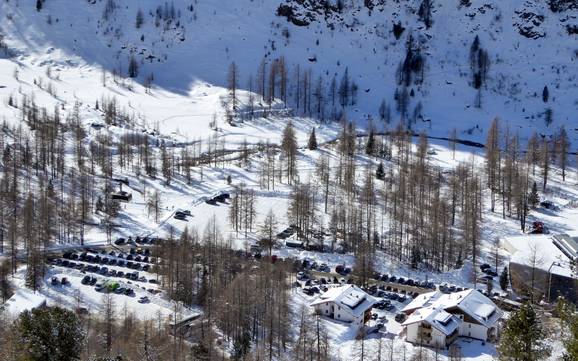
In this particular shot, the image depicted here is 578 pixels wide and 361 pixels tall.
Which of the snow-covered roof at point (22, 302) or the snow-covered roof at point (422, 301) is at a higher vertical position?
the snow-covered roof at point (22, 302)

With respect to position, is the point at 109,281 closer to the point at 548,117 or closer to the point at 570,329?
the point at 570,329

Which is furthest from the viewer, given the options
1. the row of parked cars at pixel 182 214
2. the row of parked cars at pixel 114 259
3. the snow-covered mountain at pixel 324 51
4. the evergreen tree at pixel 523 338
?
the snow-covered mountain at pixel 324 51

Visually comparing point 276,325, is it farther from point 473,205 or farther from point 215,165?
point 215,165

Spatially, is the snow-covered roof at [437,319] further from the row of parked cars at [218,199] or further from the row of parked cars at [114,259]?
the row of parked cars at [218,199]

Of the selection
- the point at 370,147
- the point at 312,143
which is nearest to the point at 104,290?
the point at 312,143

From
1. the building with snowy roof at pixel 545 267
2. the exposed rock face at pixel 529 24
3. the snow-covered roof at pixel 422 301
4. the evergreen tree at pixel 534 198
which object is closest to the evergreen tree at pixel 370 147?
the evergreen tree at pixel 534 198
